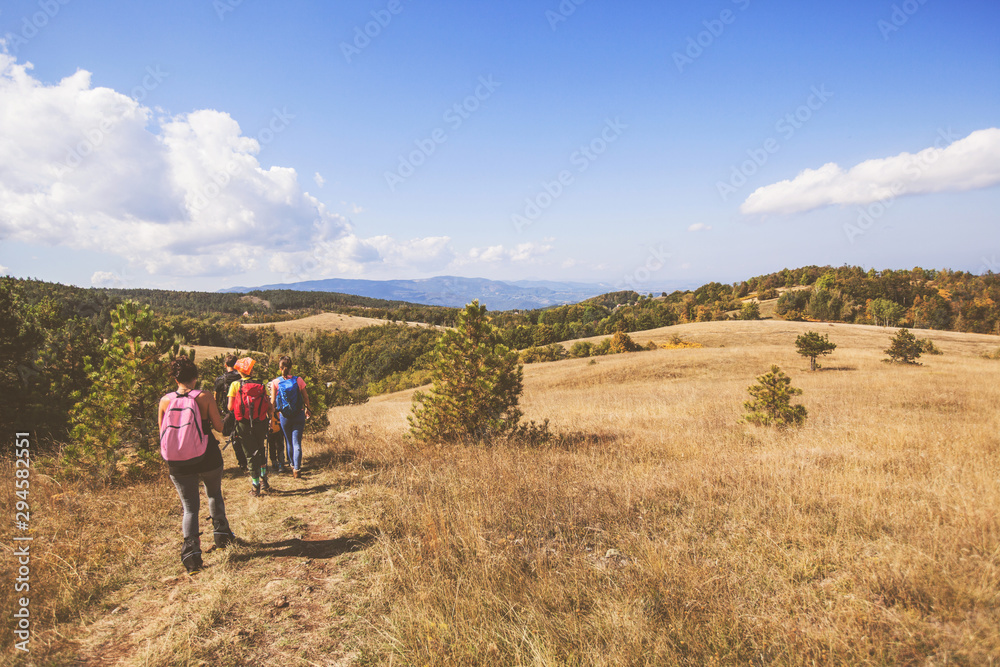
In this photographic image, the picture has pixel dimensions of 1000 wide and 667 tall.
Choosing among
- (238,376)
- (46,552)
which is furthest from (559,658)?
(238,376)

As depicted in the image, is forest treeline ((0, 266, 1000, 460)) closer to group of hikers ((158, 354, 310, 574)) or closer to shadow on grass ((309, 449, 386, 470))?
shadow on grass ((309, 449, 386, 470))

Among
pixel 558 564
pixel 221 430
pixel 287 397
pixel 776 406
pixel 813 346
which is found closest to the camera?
pixel 558 564

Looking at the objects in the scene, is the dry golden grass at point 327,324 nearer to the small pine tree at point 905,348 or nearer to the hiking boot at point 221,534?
the small pine tree at point 905,348

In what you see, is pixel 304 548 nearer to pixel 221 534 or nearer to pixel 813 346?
pixel 221 534

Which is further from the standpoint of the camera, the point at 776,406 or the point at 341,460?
the point at 776,406

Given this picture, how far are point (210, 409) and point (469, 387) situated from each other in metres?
5.00

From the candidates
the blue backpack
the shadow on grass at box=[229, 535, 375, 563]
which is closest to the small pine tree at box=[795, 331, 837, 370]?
the blue backpack

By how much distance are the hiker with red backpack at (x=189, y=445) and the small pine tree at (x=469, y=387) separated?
4415mm

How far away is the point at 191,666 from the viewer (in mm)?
3000

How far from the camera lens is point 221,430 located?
5.21m

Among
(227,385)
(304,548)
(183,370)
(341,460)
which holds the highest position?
(183,370)

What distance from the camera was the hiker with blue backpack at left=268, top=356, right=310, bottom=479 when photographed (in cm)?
772

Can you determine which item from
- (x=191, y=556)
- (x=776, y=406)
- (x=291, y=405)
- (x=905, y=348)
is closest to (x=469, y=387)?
(x=291, y=405)

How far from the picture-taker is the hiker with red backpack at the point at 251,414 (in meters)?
6.56
